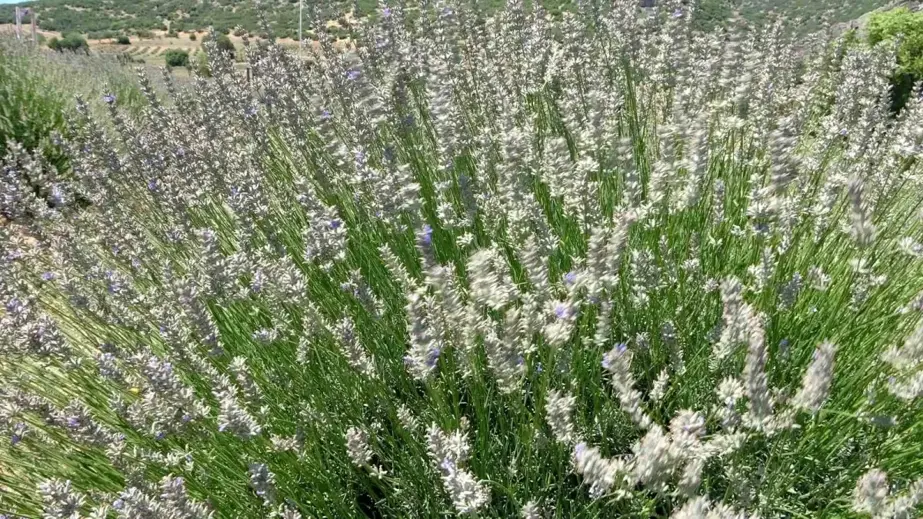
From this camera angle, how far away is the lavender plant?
129 cm

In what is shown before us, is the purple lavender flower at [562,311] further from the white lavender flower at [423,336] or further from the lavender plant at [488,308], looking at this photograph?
the white lavender flower at [423,336]

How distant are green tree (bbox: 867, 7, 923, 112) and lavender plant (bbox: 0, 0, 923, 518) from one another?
4.29 metres

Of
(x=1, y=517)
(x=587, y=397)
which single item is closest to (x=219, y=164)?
(x=1, y=517)

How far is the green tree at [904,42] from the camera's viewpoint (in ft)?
21.1

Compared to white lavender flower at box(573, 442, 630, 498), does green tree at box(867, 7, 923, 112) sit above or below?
below

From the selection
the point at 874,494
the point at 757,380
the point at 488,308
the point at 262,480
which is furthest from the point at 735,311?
the point at 262,480

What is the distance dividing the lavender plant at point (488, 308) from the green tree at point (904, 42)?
4.29m

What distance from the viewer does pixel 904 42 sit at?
22.1 feet

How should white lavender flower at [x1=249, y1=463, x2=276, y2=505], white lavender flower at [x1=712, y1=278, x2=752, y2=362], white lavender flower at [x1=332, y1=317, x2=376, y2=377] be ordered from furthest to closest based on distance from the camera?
white lavender flower at [x1=332, y1=317, x2=376, y2=377] < white lavender flower at [x1=249, y1=463, x2=276, y2=505] < white lavender flower at [x1=712, y1=278, x2=752, y2=362]

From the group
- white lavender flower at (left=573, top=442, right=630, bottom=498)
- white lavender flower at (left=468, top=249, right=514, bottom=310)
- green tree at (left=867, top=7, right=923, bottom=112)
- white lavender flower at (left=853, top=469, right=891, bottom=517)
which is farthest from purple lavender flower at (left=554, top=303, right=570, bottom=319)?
green tree at (left=867, top=7, right=923, bottom=112)

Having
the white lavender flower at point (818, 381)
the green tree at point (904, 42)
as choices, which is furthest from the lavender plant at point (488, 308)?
the green tree at point (904, 42)

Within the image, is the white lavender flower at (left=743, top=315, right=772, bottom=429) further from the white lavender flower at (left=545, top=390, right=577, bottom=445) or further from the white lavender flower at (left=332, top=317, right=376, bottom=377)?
the white lavender flower at (left=332, top=317, right=376, bottom=377)

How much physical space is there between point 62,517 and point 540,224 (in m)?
1.30

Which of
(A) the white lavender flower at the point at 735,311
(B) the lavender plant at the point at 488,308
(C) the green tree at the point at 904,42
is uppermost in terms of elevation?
(A) the white lavender flower at the point at 735,311
